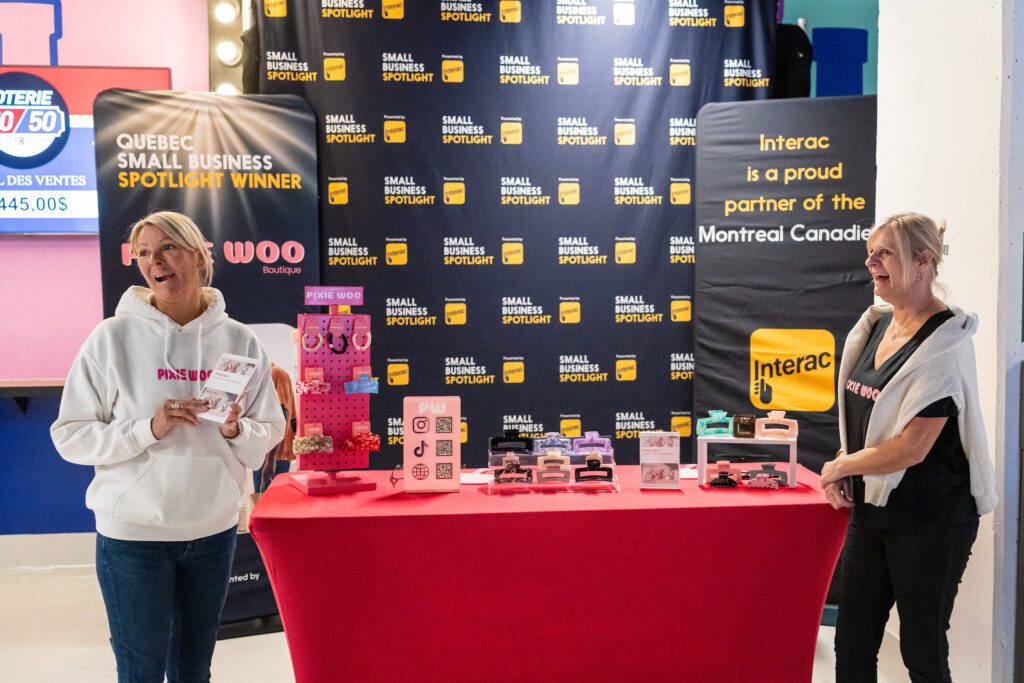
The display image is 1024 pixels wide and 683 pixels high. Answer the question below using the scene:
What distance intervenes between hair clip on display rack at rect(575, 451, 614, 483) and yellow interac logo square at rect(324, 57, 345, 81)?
107 inches

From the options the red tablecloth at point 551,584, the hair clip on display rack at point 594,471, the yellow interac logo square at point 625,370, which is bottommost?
the red tablecloth at point 551,584

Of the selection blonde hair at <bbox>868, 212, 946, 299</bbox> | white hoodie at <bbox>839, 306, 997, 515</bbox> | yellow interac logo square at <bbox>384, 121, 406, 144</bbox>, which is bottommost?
white hoodie at <bbox>839, 306, 997, 515</bbox>

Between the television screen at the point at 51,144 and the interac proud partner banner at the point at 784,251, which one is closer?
the interac proud partner banner at the point at 784,251

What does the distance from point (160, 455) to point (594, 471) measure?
1.28 metres

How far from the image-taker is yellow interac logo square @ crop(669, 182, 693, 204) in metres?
4.42

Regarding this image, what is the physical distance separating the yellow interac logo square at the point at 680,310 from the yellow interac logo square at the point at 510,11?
5.92 feet

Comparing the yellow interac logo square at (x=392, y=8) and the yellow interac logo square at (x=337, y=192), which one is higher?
the yellow interac logo square at (x=392, y=8)

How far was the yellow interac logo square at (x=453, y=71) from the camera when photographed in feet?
14.1

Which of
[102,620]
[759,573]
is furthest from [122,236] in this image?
[759,573]

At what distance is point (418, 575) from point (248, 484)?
5.65ft

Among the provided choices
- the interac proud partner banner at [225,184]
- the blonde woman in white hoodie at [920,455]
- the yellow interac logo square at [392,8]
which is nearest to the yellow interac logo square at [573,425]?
the interac proud partner banner at [225,184]

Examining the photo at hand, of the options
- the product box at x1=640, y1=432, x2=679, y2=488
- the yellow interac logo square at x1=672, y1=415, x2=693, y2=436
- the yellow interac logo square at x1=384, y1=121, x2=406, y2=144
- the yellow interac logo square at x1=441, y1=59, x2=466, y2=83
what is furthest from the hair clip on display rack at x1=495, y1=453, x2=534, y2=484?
the yellow interac logo square at x1=441, y1=59, x2=466, y2=83

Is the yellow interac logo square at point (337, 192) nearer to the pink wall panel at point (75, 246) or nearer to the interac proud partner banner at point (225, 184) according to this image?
the interac proud partner banner at point (225, 184)

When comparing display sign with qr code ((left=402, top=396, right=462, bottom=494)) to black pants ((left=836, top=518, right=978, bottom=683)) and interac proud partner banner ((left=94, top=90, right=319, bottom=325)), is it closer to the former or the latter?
black pants ((left=836, top=518, right=978, bottom=683))
